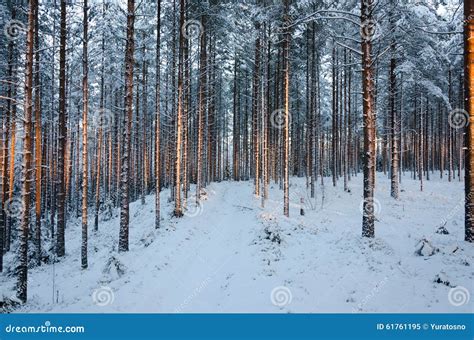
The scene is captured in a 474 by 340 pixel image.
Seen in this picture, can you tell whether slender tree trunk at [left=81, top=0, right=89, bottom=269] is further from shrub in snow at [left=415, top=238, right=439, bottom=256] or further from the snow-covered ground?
shrub in snow at [left=415, top=238, right=439, bottom=256]

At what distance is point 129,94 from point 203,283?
8361 mm

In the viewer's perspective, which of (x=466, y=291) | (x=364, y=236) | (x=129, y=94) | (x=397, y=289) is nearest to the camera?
(x=466, y=291)

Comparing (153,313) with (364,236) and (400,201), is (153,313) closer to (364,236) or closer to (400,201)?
(364,236)

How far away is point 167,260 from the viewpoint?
10.7 m

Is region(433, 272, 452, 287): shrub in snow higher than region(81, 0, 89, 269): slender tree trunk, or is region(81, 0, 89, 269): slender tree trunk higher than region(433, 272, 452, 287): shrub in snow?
region(81, 0, 89, 269): slender tree trunk

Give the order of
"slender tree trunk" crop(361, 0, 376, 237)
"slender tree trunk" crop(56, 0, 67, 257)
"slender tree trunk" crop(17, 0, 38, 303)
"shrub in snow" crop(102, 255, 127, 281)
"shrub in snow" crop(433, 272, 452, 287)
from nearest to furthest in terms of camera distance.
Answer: "shrub in snow" crop(433, 272, 452, 287), "slender tree trunk" crop(17, 0, 38, 303), "shrub in snow" crop(102, 255, 127, 281), "slender tree trunk" crop(361, 0, 376, 237), "slender tree trunk" crop(56, 0, 67, 257)

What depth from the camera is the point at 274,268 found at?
888 cm

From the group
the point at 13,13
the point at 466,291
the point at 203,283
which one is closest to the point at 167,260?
the point at 203,283

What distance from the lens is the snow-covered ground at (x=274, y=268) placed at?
6.87 m

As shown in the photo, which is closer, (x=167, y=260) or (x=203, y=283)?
(x=203, y=283)

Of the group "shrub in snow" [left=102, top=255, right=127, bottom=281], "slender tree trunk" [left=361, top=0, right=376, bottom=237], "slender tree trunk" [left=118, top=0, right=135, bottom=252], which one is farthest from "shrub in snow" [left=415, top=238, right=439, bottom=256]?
"slender tree trunk" [left=118, top=0, right=135, bottom=252]

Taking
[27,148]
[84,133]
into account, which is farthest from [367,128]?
[84,133]

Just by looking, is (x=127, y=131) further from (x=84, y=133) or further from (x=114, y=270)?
(x=114, y=270)

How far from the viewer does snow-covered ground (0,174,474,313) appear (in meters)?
6.87
